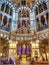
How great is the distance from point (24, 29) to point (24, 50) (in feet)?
7.59

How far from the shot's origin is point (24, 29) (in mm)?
14148

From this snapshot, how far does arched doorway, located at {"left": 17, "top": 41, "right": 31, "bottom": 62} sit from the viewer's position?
43.6 ft

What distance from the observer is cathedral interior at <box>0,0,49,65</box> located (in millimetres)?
13258

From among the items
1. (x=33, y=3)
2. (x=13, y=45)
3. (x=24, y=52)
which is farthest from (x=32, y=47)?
(x=33, y=3)

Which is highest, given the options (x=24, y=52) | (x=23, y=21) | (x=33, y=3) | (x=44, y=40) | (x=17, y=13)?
(x=33, y=3)

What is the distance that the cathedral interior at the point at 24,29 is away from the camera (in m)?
13.3

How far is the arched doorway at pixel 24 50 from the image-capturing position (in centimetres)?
1329

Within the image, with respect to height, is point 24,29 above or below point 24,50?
above

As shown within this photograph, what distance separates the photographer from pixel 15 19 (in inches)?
585

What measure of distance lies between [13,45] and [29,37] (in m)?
1.94

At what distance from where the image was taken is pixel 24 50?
13750 millimetres

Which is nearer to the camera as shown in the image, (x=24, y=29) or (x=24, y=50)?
(x=24, y=50)

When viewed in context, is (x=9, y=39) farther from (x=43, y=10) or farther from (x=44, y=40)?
(x=43, y=10)

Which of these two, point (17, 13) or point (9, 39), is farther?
point (17, 13)
